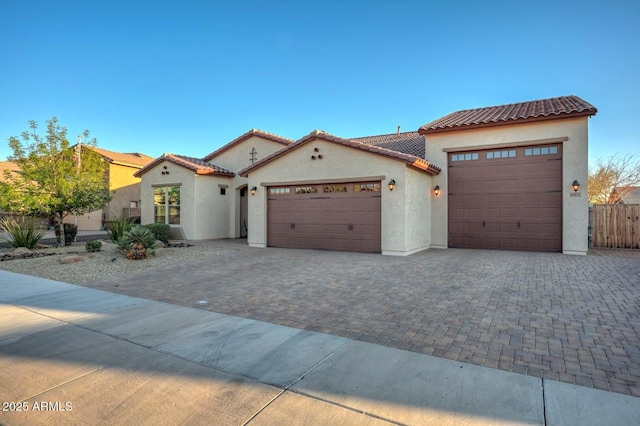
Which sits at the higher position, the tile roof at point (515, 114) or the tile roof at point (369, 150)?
the tile roof at point (515, 114)

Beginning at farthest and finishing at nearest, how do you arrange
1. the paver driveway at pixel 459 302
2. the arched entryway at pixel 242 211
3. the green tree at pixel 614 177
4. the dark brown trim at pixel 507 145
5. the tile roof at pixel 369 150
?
the green tree at pixel 614 177 → the arched entryway at pixel 242 211 → the dark brown trim at pixel 507 145 → the tile roof at pixel 369 150 → the paver driveway at pixel 459 302

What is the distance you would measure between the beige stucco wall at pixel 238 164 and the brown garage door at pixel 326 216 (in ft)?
14.3

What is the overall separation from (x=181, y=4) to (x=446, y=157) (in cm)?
1113

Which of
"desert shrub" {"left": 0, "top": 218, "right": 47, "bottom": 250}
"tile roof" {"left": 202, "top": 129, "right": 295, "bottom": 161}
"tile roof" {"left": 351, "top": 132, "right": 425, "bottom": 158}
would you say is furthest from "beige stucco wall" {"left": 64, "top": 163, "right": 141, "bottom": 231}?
"tile roof" {"left": 351, "top": 132, "right": 425, "bottom": 158}

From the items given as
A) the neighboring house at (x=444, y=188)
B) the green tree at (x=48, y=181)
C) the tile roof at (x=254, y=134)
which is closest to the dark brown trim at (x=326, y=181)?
the neighboring house at (x=444, y=188)

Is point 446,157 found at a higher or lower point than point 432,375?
higher

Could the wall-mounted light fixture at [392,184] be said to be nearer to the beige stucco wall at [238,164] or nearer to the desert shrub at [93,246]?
the beige stucco wall at [238,164]

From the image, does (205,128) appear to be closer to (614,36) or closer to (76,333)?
(76,333)

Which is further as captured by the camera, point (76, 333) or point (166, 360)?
point (76, 333)

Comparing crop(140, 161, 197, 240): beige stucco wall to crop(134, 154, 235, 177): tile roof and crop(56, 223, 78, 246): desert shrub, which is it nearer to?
crop(134, 154, 235, 177): tile roof

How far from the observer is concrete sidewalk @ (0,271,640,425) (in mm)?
2600

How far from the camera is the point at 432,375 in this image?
3219mm

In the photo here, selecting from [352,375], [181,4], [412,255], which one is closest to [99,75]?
[181,4]

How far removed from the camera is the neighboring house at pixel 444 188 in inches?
448
